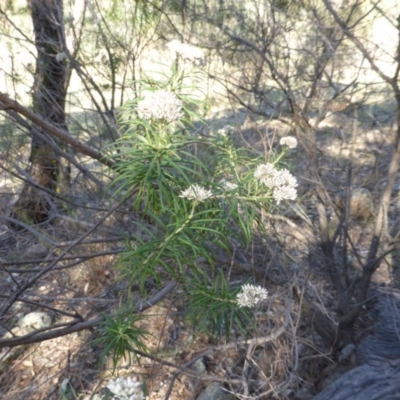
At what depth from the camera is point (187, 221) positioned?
1.90 m

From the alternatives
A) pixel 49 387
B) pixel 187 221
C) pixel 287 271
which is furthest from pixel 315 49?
pixel 49 387

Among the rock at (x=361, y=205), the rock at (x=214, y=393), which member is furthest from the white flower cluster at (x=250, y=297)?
the rock at (x=361, y=205)

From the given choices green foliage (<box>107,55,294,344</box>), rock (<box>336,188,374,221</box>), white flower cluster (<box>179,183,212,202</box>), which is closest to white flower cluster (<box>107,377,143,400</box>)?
green foliage (<box>107,55,294,344</box>)

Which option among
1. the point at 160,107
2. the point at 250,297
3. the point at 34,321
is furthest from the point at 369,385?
the point at 34,321

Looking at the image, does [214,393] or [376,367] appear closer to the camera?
[376,367]

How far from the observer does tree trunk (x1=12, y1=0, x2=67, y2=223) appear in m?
3.89

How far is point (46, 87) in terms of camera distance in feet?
14.2

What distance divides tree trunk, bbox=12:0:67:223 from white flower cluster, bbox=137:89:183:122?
226 cm

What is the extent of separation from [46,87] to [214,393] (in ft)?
10.5

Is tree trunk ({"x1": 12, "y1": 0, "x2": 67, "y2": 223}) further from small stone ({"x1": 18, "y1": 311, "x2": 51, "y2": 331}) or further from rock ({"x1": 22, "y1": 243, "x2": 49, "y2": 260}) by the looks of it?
small stone ({"x1": 18, "y1": 311, "x2": 51, "y2": 331})

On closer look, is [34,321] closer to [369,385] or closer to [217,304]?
[217,304]

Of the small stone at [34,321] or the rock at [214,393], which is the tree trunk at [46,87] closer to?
the small stone at [34,321]

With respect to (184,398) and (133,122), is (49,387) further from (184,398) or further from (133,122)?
(133,122)

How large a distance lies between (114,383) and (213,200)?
0.89 meters
